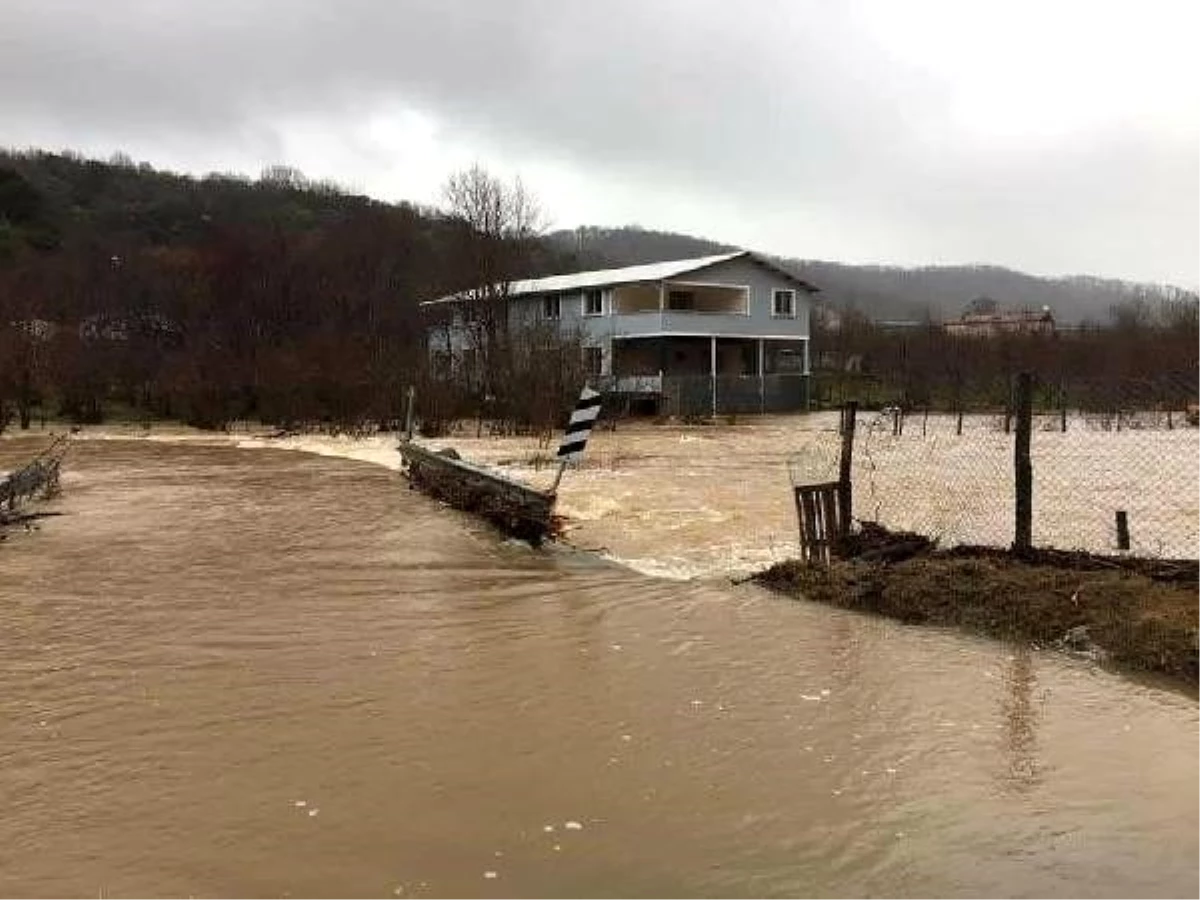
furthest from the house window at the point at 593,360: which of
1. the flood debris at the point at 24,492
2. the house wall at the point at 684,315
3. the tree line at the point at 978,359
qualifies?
the flood debris at the point at 24,492

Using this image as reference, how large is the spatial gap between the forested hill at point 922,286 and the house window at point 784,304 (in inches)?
2087

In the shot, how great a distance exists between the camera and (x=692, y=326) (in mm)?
55781

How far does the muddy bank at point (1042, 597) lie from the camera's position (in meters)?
8.09

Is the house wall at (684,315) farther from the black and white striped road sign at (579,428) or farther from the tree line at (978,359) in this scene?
the black and white striped road sign at (579,428)

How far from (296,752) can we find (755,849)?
2.74m

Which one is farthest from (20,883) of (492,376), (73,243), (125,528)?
(73,243)

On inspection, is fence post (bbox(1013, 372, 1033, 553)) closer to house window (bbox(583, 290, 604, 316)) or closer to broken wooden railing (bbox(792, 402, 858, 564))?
broken wooden railing (bbox(792, 402, 858, 564))

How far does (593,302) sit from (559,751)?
175ft

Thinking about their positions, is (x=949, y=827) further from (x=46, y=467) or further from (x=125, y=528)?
(x=46, y=467)

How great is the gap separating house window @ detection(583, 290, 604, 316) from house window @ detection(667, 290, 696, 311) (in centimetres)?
464

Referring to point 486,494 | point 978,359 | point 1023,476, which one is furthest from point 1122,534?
point 978,359

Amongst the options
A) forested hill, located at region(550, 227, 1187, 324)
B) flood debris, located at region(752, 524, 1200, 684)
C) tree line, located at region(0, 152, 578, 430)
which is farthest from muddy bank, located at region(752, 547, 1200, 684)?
forested hill, located at region(550, 227, 1187, 324)

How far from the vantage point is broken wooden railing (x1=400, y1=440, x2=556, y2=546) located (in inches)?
560

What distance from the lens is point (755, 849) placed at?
16.9 feet
